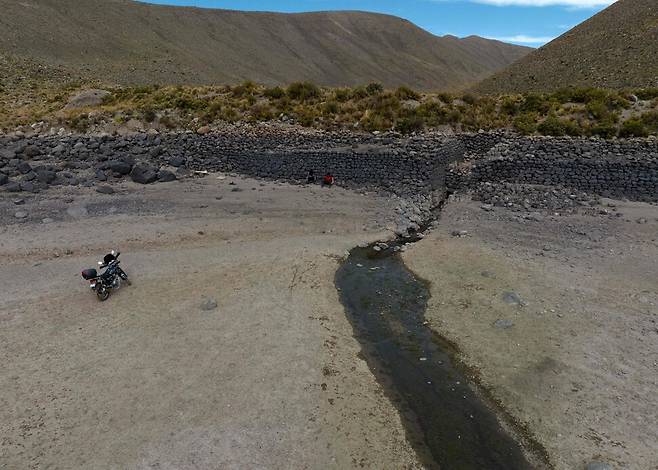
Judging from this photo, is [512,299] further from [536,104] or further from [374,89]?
[374,89]

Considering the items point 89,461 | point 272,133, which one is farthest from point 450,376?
point 272,133

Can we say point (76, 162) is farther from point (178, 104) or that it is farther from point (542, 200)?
point (542, 200)

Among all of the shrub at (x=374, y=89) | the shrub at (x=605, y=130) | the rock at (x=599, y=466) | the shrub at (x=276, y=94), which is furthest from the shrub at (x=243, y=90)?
the rock at (x=599, y=466)

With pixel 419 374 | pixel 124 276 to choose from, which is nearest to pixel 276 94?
pixel 124 276

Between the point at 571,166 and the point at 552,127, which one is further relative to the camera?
the point at 552,127

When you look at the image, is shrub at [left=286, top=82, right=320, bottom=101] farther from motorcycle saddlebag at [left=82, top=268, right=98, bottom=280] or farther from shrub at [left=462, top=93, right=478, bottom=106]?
motorcycle saddlebag at [left=82, top=268, right=98, bottom=280]

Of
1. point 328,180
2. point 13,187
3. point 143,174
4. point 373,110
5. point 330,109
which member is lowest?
point 13,187

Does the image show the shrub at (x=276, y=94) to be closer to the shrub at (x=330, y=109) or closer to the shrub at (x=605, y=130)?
the shrub at (x=330, y=109)
